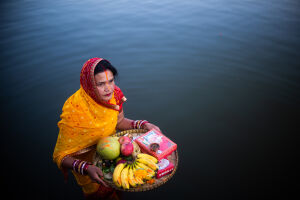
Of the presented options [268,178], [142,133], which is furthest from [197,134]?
[142,133]

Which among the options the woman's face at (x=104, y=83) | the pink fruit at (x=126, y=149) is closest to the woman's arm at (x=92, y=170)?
the pink fruit at (x=126, y=149)

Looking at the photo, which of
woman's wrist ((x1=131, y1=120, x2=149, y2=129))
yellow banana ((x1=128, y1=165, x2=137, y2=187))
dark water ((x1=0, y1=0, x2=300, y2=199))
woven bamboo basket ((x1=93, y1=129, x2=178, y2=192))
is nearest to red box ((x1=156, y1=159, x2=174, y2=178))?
woven bamboo basket ((x1=93, y1=129, x2=178, y2=192))

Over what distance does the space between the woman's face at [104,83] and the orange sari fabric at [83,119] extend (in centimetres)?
3

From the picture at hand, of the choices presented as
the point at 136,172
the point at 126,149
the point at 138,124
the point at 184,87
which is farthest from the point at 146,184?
the point at 184,87

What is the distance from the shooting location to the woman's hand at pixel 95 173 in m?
1.41

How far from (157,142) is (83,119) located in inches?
23.2

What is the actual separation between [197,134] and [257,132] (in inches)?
33.3

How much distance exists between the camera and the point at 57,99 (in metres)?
3.50

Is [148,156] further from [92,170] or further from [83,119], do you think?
[83,119]

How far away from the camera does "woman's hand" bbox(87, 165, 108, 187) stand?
1.41m

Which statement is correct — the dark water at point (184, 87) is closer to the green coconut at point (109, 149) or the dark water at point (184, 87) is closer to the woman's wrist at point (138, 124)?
the woman's wrist at point (138, 124)

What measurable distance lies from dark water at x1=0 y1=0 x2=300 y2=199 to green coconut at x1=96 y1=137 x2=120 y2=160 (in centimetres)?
103

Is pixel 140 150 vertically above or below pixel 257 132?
above

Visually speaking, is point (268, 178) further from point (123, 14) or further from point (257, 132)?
point (123, 14)
